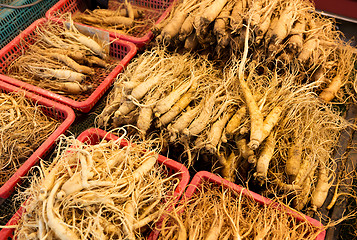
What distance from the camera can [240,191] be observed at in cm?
181

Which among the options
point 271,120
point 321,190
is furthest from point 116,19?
point 321,190

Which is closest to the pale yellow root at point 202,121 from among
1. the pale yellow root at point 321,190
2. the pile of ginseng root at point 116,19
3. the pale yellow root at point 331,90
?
the pale yellow root at point 321,190

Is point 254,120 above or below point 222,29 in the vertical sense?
below

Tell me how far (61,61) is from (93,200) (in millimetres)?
1692

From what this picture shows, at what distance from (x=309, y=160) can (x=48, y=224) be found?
5.64 ft

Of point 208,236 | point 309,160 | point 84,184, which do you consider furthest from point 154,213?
point 309,160

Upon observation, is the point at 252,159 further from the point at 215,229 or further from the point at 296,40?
the point at 296,40

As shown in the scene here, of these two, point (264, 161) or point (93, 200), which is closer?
point (93, 200)

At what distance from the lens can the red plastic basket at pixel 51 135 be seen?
1785 millimetres

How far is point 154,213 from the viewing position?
5.27 ft

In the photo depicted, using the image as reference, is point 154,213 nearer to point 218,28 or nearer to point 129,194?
point 129,194

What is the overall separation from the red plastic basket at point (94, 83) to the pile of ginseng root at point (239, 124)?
241 millimetres

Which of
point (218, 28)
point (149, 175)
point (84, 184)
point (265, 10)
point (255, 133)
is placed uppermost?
point (265, 10)

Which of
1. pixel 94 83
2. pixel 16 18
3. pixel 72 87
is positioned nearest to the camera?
pixel 72 87
